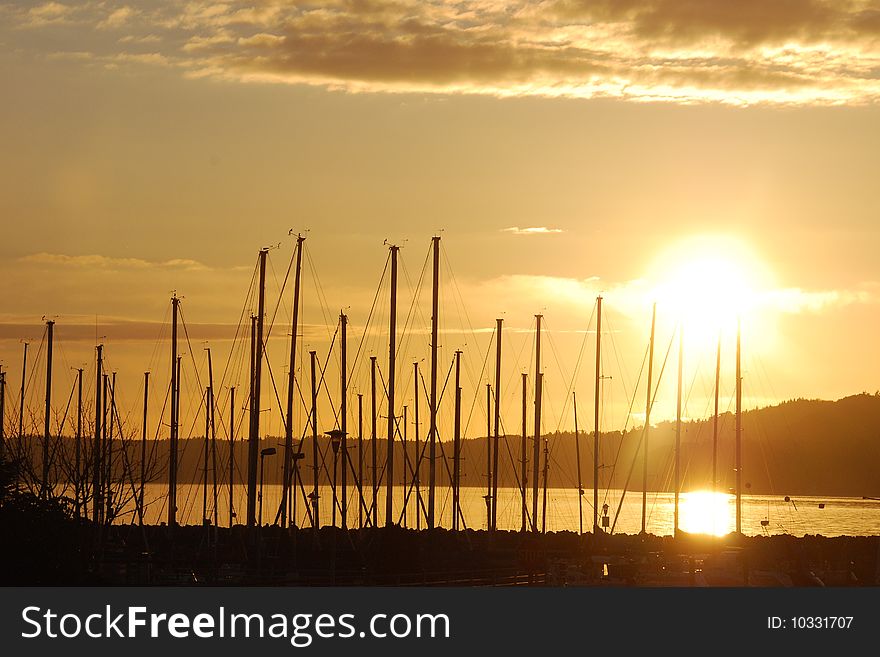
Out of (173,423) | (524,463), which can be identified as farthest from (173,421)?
(524,463)

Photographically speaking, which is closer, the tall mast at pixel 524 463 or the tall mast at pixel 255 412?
the tall mast at pixel 255 412

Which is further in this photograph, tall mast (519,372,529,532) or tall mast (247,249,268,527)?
tall mast (519,372,529,532)

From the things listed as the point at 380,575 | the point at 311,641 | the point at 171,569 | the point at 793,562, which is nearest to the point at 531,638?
the point at 311,641

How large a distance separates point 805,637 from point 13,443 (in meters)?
62.5

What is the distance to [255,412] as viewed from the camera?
5616 cm

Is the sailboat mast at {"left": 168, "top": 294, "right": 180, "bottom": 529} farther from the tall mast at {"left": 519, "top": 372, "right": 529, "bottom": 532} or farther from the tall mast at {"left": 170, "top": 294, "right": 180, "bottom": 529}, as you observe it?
the tall mast at {"left": 519, "top": 372, "right": 529, "bottom": 532}

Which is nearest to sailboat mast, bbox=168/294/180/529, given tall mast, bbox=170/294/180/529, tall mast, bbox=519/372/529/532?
tall mast, bbox=170/294/180/529

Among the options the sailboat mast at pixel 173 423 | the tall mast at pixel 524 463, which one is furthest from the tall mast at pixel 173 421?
the tall mast at pixel 524 463

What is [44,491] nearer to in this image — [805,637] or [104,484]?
[104,484]

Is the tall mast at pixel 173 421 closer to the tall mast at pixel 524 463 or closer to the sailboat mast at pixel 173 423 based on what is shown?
the sailboat mast at pixel 173 423

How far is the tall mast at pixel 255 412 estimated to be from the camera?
5344 centimetres

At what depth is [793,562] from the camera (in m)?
62.7

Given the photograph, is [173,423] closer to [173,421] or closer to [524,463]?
[173,421]

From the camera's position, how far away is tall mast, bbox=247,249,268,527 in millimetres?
53438
